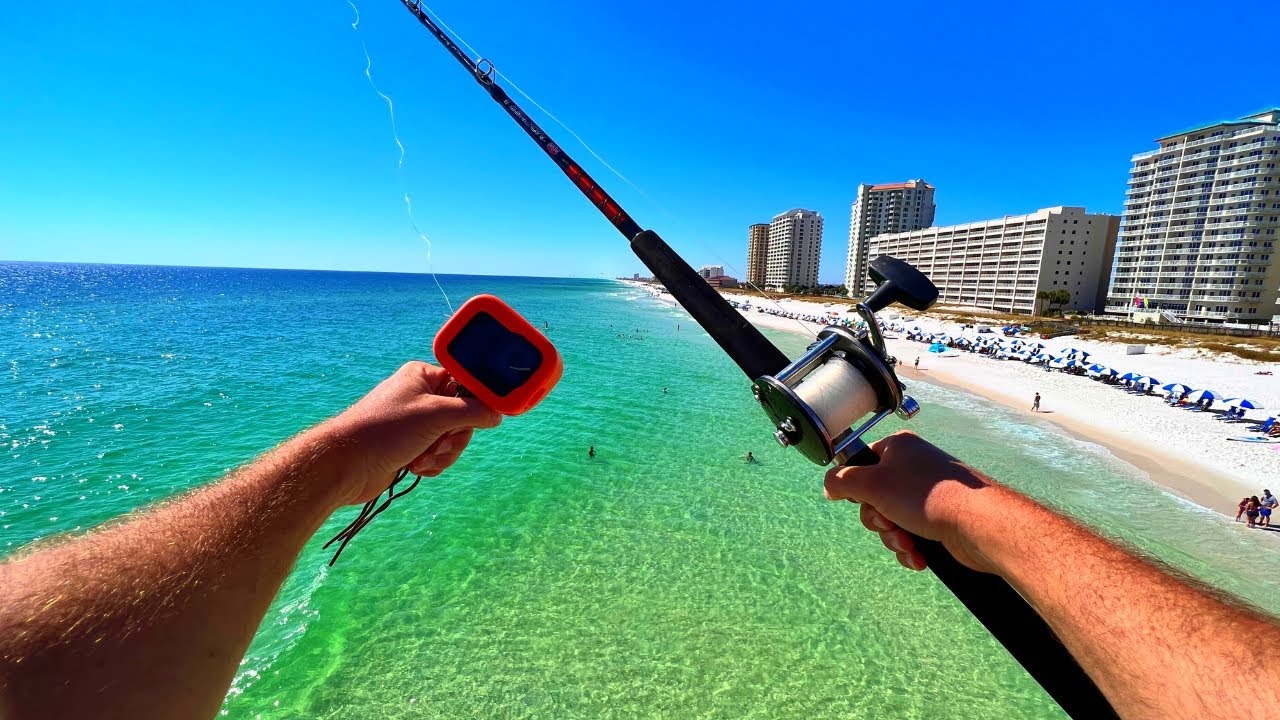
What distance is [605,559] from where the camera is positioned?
1306cm

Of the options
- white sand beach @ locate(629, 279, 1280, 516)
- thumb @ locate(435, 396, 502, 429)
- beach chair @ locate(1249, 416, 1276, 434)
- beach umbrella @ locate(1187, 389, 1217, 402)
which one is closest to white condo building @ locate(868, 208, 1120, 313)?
white sand beach @ locate(629, 279, 1280, 516)

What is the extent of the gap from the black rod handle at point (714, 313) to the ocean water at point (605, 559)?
255cm

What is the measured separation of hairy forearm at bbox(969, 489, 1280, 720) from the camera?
1054mm

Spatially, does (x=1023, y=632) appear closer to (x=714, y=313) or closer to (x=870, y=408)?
(x=870, y=408)

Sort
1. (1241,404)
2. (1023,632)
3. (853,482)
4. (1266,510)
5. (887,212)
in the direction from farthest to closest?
(887,212) < (1241,404) < (1266,510) < (853,482) < (1023,632)

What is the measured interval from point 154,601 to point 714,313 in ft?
8.67

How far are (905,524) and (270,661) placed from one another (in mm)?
12159

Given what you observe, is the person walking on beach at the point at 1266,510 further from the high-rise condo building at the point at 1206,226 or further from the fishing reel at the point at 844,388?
the high-rise condo building at the point at 1206,226

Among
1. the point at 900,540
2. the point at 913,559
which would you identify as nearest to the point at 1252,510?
the point at 913,559

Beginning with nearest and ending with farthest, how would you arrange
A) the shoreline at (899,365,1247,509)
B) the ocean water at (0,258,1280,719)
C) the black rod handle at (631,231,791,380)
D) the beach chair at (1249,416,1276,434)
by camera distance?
1. the black rod handle at (631,231,791,380)
2. the ocean water at (0,258,1280,719)
3. the shoreline at (899,365,1247,509)
4. the beach chair at (1249,416,1276,434)

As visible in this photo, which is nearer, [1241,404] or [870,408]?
[870,408]

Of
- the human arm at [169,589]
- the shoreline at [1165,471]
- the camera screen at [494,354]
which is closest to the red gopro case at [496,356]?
the camera screen at [494,354]

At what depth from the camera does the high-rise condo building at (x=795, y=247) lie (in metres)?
169

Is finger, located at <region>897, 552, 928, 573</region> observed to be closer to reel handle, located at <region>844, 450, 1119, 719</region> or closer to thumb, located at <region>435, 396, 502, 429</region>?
reel handle, located at <region>844, 450, 1119, 719</region>
